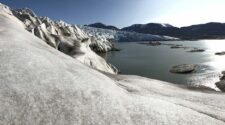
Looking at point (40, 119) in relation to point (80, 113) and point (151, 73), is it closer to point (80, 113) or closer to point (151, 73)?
point (80, 113)

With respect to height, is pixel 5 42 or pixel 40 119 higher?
pixel 5 42

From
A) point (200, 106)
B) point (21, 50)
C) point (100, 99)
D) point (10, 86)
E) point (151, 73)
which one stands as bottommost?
point (151, 73)

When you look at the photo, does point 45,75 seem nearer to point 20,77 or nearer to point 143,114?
point 20,77

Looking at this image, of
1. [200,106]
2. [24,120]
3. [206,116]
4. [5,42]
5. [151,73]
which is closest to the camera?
[24,120]

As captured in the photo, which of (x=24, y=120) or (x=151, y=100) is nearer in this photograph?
(x=24, y=120)

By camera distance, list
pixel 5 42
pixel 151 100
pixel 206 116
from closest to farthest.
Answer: pixel 206 116, pixel 151 100, pixel 5 42

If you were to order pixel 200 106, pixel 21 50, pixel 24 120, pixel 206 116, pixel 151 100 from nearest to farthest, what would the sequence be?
pixel 24 120 → pixel 206 116 → pixel 151 100 → pixel 200 106 → pixel 21 50

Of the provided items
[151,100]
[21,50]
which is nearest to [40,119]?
[151,100]

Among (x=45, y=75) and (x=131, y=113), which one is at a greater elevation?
(x=45, y=75)

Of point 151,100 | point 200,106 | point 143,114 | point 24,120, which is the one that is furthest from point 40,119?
point 200,106
